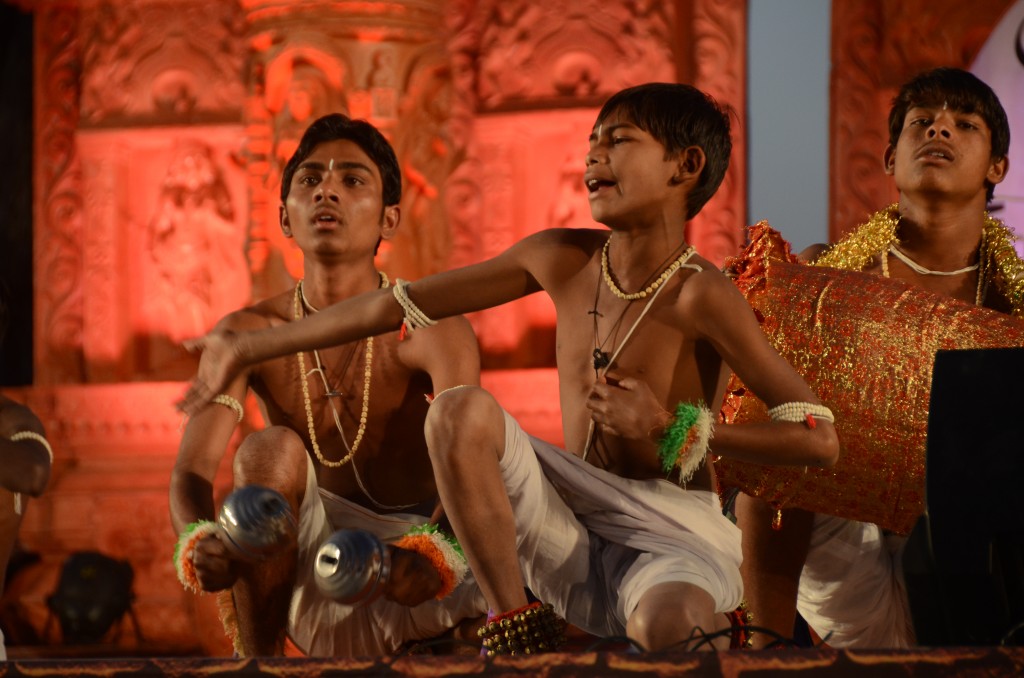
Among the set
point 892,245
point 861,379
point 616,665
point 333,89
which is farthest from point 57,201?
point 616,665

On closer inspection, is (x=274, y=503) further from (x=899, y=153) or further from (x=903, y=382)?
(x=899, y=153)

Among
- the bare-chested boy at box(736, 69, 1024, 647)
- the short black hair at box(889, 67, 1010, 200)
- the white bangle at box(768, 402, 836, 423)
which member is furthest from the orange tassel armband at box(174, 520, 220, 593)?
the short black hair at box(889, 67, 1010, 200)

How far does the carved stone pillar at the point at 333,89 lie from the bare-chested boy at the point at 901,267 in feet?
7.86

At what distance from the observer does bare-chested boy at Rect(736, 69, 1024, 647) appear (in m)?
3.19

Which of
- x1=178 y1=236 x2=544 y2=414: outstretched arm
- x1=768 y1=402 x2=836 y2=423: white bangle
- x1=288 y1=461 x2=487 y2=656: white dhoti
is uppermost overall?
x1=178 y1=236 x2=544 y2=414: outstretched arm

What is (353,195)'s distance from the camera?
3.30m

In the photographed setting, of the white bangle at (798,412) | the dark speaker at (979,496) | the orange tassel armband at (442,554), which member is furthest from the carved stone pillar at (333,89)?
the dark speaker at (979,496)

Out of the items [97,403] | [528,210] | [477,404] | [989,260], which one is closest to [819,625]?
[989,260]

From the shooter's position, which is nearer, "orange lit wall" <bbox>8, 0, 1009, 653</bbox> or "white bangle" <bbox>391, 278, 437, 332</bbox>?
"white bangle" <bbox>391, 278, 437, 332</bbox>

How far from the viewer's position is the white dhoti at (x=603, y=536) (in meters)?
2.52

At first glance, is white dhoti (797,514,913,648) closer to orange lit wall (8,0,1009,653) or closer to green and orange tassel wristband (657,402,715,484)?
green and orange tassel wristband (657,402,715,484)

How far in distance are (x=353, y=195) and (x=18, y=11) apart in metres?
3.80

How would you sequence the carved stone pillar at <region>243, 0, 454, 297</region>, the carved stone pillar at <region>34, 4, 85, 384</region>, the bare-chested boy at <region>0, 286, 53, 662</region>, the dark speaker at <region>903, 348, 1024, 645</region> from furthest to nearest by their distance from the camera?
the carved stone pillar at <region>34, 4, 85, 384</region>
the carved stone pillar at <region>243, 0, 454, 297</region>
the bare-chested boy at <region>0, 286, 53, 662</region>
the dark speaker at <region>903, 348, 1024, 645</region>

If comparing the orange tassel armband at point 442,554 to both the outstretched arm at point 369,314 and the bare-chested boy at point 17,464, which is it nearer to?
the outstretched arm at point 369,314
